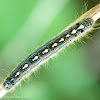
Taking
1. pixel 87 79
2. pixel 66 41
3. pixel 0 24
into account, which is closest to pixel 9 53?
pixel 0 24

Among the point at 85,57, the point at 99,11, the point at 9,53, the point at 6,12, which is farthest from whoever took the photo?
the point at 85,57

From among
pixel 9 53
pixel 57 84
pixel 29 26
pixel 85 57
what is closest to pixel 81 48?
pixel 85 57

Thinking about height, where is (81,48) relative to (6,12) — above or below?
below

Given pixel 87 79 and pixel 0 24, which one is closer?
pixel 0 24

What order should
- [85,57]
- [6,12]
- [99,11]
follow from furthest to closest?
[85,57]
[6,12]
[99,11]

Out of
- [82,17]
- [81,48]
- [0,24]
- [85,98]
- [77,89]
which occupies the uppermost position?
[0,24]

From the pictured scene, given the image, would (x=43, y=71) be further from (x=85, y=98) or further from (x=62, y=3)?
(x=62, y=3)
